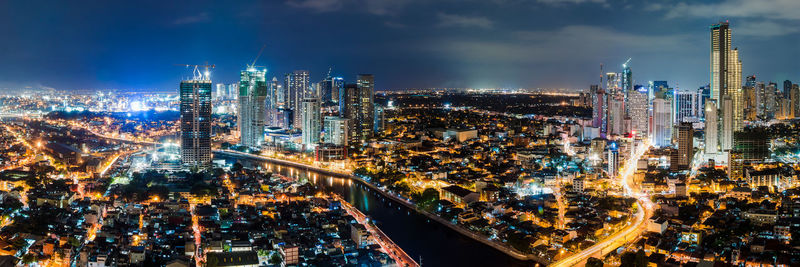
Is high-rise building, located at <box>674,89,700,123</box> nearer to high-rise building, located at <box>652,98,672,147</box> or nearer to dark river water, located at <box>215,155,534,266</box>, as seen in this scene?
high-rise building, located at <box>652,98,672,147</box>

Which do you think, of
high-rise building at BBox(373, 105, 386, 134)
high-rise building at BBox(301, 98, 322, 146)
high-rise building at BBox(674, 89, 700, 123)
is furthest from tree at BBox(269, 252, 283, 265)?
high-rise building at BBox(674, 89, 700, 123)

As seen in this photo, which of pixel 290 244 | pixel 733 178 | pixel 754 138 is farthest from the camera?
pixel 754 138

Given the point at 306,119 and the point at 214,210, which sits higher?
the point at 306,119

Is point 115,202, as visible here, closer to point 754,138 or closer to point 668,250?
point 668,250

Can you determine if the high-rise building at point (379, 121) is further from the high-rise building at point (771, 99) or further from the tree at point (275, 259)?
the high-rise building at point (771, 99)

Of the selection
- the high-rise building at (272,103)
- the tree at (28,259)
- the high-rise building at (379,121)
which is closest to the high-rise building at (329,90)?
the high-rise building at (272,103)

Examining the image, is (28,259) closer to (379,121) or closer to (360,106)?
(360,106)


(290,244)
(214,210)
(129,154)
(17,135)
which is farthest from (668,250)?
(17,135)
